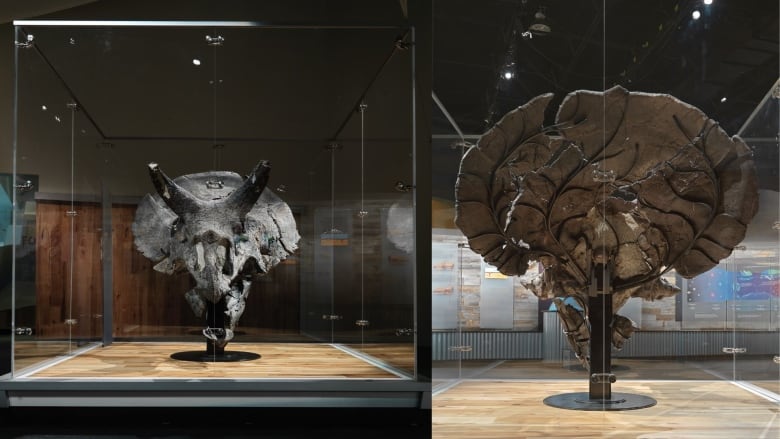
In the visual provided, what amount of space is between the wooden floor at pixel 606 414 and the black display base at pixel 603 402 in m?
0.02

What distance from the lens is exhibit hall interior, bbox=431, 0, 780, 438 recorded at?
3084 mm

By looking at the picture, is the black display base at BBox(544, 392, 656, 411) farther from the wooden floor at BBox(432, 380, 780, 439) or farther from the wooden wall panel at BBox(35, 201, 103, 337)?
the wooden wall panel at BBox(35, 201, 103, 337)

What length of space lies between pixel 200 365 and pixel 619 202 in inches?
141

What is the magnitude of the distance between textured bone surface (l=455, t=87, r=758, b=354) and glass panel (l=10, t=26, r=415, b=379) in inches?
107

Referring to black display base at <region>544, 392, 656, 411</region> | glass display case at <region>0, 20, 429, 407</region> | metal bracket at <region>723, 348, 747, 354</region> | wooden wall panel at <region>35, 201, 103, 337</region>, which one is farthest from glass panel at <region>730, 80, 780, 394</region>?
wooden wall panel at <region>35, 201, 103, 337</region>

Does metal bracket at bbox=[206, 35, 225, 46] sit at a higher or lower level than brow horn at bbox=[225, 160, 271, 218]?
higher

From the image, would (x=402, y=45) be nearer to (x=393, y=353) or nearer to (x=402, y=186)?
(x=402, y=186)

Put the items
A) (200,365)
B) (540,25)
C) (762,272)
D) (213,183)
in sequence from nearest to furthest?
(762,272) → (540,25) → (200,365) → (213,183)

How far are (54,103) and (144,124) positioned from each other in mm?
708

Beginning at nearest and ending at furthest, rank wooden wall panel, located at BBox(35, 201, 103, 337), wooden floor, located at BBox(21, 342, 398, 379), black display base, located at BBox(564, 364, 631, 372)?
1. black display base, located at BBox(564, 364, 631, 372)
2. wooden floor, located at BBox(21, 342, 398, 379)
3. wooden wall panel, located at BBox(35, 201, 103, 337)

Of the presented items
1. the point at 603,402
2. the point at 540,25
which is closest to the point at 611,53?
the point at 540,25

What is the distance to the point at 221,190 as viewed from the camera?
5.86m

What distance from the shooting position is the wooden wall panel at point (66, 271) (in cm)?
578

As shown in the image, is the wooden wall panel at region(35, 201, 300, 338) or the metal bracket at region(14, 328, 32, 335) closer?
the wooden wall panel at region(35, 201, 300, 338)
